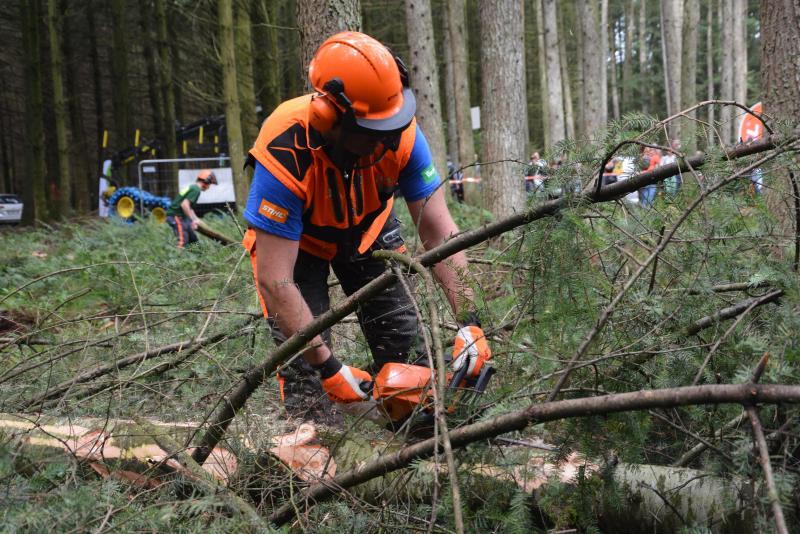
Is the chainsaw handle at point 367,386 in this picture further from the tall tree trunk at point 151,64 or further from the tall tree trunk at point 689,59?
the tall tree trunk at point 151,64

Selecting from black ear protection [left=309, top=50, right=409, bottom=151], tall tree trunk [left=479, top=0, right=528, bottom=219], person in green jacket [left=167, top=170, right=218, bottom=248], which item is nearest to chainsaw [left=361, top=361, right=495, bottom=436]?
black ear protection [left=309, top=50, right=409, bottom=151]

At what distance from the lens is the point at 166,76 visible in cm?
1605

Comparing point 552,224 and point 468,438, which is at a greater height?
point 552,224

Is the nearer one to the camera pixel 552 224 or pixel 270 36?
pixel 552 224

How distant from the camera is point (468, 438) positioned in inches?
74.4

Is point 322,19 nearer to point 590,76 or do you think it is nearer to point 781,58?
point 781,58

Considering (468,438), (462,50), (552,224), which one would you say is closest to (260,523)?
(468,438)

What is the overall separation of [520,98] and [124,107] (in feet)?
43.2

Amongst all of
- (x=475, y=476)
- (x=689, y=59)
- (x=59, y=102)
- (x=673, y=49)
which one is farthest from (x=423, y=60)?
(x=59, y=102)

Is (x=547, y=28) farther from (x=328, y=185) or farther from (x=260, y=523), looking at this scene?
(x=260, y=523)

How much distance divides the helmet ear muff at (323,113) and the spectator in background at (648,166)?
1114mm

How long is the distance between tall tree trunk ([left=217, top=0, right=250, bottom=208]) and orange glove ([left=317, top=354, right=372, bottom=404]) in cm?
742

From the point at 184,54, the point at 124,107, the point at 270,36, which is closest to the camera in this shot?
the point at 270,36

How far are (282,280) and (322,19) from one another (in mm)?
2426
